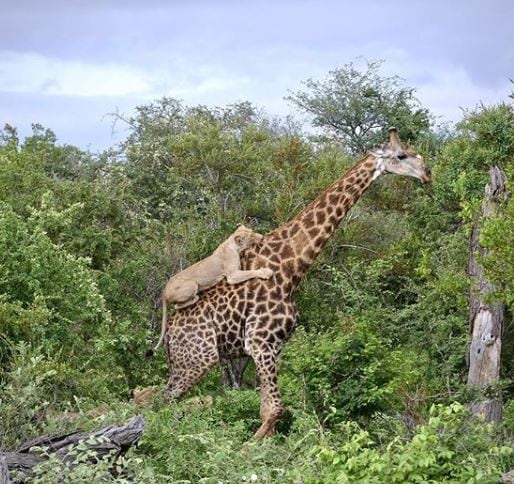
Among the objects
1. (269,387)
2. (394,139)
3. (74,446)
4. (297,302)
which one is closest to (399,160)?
(394,139)

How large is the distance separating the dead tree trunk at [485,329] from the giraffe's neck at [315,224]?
4.71 feet

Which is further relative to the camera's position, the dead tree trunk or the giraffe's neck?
the dead tree trunk

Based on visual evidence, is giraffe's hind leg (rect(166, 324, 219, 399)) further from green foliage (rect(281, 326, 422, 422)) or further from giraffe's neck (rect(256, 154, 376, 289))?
giraffe's neck (rect(256, 154, 376, 289))

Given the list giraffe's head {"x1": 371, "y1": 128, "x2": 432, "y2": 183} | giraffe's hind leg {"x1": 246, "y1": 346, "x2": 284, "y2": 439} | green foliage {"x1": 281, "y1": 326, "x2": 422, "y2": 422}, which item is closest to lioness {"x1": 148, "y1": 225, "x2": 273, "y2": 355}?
giraffe's hind leg {"x1": 246, "y1": 346, "x2": 284, "y2": 439}

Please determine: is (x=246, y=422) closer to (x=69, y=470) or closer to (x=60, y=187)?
(x=69, y=470)

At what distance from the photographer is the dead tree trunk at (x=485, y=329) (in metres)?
13.1

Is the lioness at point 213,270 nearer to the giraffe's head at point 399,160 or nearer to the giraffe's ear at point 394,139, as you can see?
the giraffe's head at point 399,160

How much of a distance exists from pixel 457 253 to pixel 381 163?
3.98 m

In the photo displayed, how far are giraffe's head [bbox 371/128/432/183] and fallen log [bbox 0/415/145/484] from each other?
4945 millimetres

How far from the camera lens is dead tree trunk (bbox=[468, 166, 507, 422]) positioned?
43.0ft

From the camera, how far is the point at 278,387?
12.0 meters

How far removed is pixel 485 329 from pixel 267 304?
9.66 feet

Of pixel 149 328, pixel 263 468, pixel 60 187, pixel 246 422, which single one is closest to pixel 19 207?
pixel 60 187

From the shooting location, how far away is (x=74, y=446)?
27.2 ft
